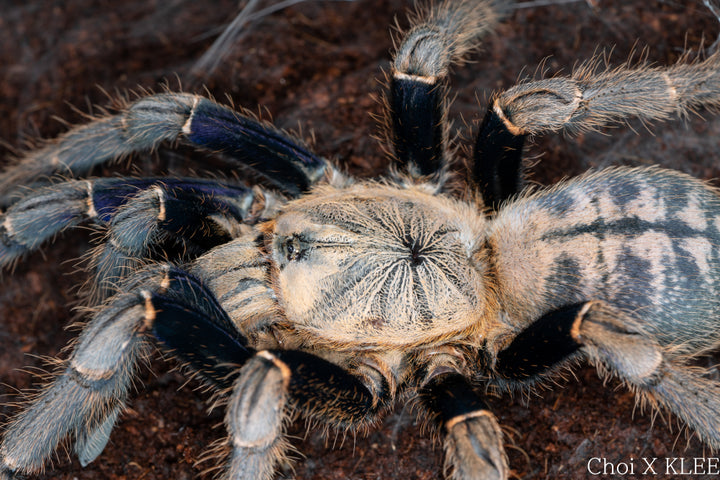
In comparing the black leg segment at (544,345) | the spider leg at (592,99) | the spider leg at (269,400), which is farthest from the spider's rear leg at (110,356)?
the spider leg at (592,99)

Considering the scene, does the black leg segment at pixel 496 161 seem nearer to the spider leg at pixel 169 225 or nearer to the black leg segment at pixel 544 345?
the black leg segment at pixel 544 345

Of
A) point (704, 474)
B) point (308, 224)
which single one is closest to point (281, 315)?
point (308, 224)

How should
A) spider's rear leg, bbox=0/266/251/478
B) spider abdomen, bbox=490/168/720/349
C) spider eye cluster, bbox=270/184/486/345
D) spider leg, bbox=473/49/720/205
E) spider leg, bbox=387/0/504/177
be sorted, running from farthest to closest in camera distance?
1. spider leg, bbox=387/0/504/177
2. spider leg, bbox=473/49/720/205
3. spider eye cluster, bbox=270/184/486/345
4. spider abdomen, bbox=490/168/720/349
5. spider's rear leg, bbox=0/266/251/478

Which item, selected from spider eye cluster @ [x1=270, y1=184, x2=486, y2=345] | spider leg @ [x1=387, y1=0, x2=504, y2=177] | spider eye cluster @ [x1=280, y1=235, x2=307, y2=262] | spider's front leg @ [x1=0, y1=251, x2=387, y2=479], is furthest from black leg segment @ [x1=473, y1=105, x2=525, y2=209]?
spider's front leg @ [x1=0, y1=251, x2=387, y2=479]

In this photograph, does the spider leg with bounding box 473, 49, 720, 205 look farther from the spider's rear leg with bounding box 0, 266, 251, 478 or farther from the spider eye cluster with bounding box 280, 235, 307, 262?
the spider's rear leg with bounding box 0, 266, 251, 478

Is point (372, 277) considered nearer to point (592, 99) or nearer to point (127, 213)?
point (127, 213)

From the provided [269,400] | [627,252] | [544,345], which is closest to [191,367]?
Result: [269,400]
